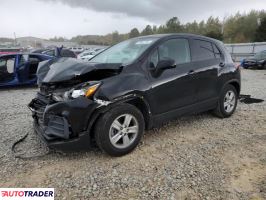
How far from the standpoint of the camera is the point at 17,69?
28.2 feet

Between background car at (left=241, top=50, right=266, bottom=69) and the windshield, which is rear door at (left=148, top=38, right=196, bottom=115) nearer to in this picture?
the windshield

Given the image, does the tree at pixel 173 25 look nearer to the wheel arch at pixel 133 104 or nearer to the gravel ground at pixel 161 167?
the gravel ground at pixel 161 167

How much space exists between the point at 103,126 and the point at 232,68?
330cm

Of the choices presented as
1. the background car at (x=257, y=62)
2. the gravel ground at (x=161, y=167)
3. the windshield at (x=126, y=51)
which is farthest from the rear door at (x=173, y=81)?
the background car at (x=257, y=62)

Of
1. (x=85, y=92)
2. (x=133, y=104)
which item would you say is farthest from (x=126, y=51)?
(x=85, y=92)

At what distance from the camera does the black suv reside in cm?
308

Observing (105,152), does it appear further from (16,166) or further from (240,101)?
(240,101)

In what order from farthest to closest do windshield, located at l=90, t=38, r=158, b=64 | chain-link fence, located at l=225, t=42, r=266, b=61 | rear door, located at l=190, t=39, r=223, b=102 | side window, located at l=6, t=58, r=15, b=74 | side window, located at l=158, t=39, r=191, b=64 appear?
1. chain-link fence, located at l=225, t=42, r=266, b=61
2. side window, located at l=6, t=58, r=15, b=74
3. rear door, located at l=190, t=39, r=223, b=102
4. side window, located at l=158, t=39, r=191, b=64
5. windshield, located at l=90, t=38, r=158, b=64

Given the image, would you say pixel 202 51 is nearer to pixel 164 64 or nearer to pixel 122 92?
pixel 164 64

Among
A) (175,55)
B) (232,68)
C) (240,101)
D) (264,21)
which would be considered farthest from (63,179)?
(264,21)

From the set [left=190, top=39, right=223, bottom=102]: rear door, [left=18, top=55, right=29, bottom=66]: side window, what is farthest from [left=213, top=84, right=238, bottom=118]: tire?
[left=18, top=55, right=29, bottom=66]: side window

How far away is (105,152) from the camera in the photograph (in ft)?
10.7

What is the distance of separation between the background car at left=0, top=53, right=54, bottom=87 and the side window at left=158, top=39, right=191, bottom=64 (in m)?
6.38

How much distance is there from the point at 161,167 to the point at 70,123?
129 cm
